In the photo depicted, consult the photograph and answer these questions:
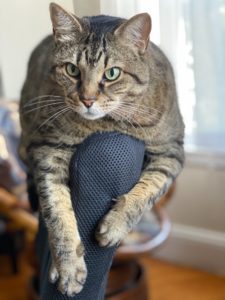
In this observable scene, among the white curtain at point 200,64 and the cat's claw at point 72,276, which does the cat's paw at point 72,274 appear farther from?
the white curtain at point 200,64

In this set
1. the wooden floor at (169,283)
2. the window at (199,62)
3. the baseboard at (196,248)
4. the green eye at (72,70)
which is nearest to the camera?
the green eye at (72,70)

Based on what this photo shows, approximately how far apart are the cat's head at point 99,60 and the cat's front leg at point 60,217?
4.4 inches

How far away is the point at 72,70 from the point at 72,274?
363 millimetres

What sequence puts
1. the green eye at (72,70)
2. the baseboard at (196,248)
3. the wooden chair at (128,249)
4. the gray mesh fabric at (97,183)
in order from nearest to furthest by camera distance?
the gray mesh fabric at (97,183) < the green eye at (72,70) < the wooden chair at (128,249) < the baseboard at (196,248)

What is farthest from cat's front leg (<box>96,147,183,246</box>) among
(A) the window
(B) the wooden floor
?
(B) the wooden floor

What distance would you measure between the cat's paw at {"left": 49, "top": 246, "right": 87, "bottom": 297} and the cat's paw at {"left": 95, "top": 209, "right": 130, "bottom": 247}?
53 mm

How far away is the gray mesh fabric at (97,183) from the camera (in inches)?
31.2

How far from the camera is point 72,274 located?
2.72 ft

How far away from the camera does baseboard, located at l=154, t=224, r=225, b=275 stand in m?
1.74

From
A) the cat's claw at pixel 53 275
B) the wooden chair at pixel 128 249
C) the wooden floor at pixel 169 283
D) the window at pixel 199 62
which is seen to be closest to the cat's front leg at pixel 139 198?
the cat's claw at pixel 53 275

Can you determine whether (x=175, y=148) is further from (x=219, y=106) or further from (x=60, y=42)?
(x=219, y=106)

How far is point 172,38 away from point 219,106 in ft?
1.20

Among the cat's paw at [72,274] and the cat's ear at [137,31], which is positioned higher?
the cat's ear at [137,31]

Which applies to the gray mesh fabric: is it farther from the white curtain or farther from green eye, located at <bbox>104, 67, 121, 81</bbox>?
the white curtain
